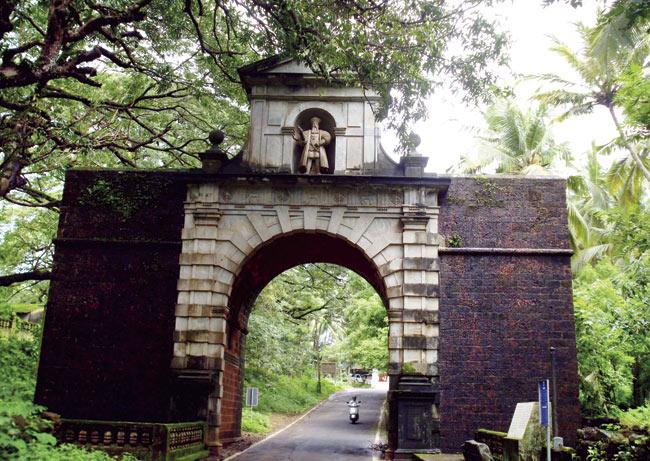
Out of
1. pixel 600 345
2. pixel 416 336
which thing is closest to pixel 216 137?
pixel 416 336

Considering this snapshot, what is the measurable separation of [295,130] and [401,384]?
18.0ft

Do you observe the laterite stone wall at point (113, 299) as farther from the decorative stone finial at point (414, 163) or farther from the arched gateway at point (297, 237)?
the decorative stone finial at point (414, 163)

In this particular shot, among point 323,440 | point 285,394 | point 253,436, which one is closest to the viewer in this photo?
point 323,440

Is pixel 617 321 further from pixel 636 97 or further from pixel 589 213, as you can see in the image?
pixel 589 213

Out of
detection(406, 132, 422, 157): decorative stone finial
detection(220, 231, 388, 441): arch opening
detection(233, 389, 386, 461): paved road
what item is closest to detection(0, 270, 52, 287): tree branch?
detection(220, 231, 388, 441): arch opening

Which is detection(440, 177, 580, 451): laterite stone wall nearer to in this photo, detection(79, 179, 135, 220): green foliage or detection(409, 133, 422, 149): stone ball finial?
detection(409, 133, 422, 149): stone ball finial

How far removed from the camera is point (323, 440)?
57.7 ft

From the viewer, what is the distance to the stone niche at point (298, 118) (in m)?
13.2

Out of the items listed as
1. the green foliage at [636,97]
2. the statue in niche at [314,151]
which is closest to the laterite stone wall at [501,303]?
the green foliage at [636,97]

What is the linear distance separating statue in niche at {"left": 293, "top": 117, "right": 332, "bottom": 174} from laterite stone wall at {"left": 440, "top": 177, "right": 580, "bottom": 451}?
8.69ft

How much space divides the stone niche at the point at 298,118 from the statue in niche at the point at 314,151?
8.1 inches

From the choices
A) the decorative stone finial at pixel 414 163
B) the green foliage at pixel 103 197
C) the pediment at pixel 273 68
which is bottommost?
the green foliage at pixel 103 197

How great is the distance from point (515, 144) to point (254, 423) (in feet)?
44.0

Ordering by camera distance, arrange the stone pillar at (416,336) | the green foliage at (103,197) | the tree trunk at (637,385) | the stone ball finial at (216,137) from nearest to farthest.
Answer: the stone pillar at (416,336), the stone ball finial at (216,137), the green foliage at (103,197), the tree trunk at (637,385)
